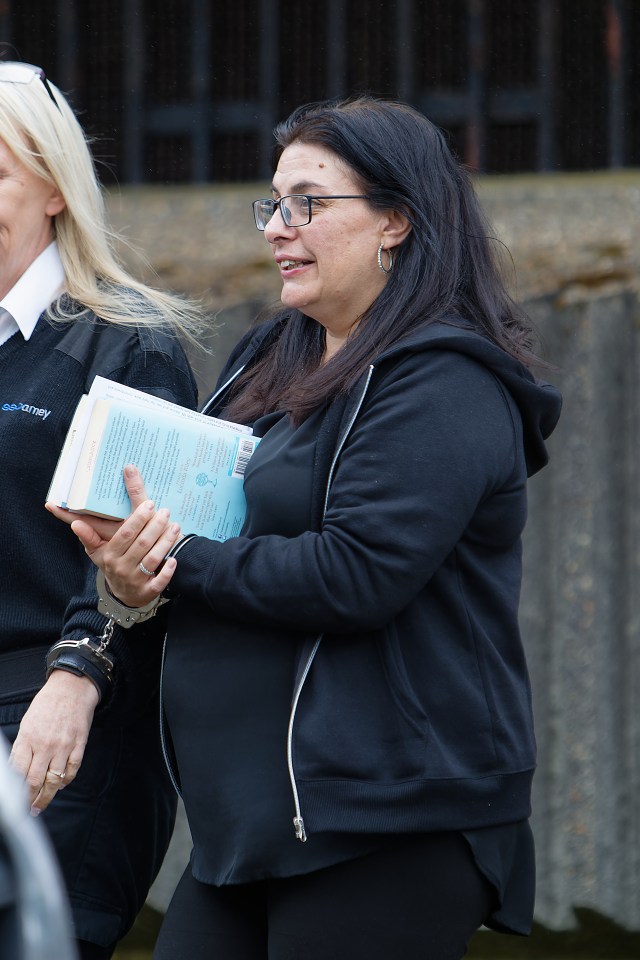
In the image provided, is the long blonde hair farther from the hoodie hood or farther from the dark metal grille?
the dark metal grille

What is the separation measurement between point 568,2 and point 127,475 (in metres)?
2.33

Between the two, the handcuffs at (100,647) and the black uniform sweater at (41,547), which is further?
the black uniform sweater at (41,547)

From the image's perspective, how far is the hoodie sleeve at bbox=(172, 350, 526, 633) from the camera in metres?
1.99

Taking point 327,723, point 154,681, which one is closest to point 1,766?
point 327,723

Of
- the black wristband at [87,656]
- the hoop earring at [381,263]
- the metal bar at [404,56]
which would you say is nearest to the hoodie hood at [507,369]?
the hoop earring at [381,263]

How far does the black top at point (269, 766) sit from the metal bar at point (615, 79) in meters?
2.04

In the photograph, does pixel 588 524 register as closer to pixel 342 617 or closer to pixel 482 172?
pixel 482 172

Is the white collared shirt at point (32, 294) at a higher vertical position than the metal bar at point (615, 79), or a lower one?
lower

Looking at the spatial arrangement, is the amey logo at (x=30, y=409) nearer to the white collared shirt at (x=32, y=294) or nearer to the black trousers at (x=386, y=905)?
the white collared shirt at (x=32, y=294)

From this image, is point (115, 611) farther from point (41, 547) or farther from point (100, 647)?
point (41, 547)

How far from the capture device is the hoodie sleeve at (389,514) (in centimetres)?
199

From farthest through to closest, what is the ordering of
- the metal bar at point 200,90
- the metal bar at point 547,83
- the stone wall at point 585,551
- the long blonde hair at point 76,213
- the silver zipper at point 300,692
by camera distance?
the metal bar at point 200,90 < the metal bar at point 547,83 < the stone wall at point 585,551 < the long blonde hair at point 76,213 < the silver zipper at point 300,692

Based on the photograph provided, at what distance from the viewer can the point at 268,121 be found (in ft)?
13.0

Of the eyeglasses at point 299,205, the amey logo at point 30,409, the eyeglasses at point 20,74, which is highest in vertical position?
the eyeglasses at point 20,74
